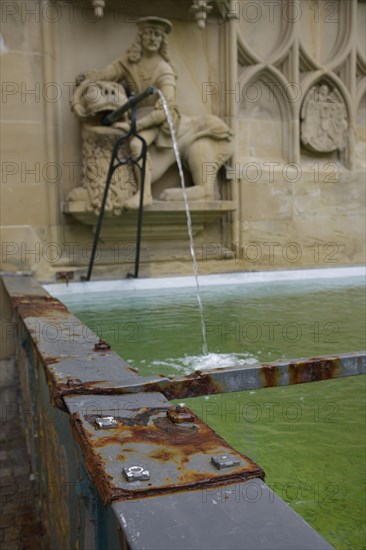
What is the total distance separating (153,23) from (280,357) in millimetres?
2516

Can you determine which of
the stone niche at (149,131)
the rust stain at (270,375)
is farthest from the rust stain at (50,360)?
the stone niche at (149,131)

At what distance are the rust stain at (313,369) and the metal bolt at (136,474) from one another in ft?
1.79

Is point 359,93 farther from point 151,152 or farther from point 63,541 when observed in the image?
point 63,541

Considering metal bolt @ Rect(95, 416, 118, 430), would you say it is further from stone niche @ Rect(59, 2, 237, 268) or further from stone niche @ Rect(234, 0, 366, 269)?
stone niche @ Rect(234, 0, 366, 269)

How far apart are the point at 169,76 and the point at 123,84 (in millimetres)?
304

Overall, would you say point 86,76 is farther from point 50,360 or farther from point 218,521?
point 218,521

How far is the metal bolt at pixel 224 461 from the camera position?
60 centimetres

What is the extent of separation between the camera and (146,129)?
3777 millimetres

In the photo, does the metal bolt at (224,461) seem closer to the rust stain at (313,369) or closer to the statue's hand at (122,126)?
the rust stain at (313,369)

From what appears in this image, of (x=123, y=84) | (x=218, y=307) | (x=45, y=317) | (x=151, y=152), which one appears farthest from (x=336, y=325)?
(x=123, y=84)

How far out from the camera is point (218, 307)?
2.90 metres

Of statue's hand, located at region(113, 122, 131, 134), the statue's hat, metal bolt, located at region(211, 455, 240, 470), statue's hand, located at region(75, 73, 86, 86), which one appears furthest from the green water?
the statue's hat

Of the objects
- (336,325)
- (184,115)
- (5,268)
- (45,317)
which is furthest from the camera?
(184,115)

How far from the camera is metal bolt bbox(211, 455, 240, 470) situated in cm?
60
